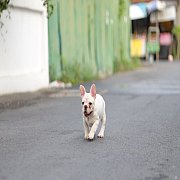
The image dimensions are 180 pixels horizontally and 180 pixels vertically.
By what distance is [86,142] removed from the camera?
27.7 ft

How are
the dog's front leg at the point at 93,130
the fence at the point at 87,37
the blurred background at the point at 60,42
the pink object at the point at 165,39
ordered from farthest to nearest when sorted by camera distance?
the pink object at the point at 165,39 < the fence at the point at 87,37 < the blurred background at the point at 60,42 < the dog's front leg at the point at 93,130

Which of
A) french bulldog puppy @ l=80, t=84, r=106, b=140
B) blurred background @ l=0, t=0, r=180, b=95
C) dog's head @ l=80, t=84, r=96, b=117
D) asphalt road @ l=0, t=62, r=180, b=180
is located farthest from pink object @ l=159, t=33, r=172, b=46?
dog's head @ l=80, t=84, r=96, b=117

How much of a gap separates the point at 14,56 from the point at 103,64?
9.45m

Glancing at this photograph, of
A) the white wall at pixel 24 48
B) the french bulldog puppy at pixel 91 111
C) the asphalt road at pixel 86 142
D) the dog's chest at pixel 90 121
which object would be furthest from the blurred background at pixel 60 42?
the dog's chest at pixel 90 121

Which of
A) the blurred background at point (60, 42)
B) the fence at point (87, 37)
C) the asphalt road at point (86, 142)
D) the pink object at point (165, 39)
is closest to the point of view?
the asphalt road at point (86, 142)

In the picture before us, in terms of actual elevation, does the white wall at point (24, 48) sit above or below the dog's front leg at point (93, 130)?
above

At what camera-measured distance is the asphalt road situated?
6.64 meters

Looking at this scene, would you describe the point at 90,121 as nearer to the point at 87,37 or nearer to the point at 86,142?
the point at 86,142

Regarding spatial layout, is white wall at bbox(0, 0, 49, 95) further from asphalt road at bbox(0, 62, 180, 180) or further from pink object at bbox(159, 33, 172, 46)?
pink object at bbox(159, 33, 172, 46)

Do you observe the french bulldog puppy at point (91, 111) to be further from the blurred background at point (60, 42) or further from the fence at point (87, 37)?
the fence at point (87, 37)

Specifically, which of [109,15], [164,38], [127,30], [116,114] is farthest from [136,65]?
[116,114]

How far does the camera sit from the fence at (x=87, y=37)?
1984 centimetres

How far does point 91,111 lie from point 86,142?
0.48m

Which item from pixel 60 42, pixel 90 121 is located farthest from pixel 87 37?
pixel 90 121
